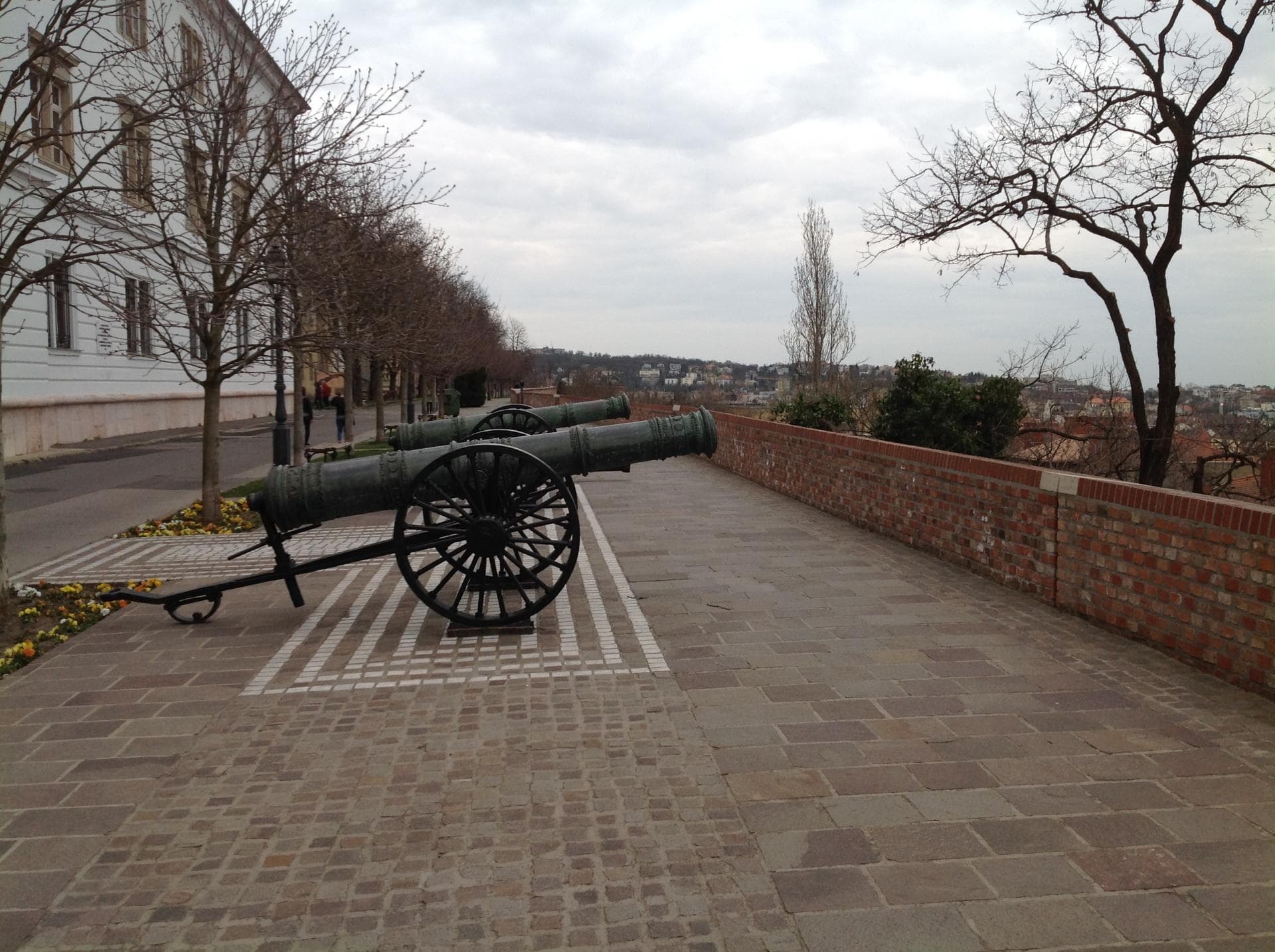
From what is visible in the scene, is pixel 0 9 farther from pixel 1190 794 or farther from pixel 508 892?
pixel 1190 794

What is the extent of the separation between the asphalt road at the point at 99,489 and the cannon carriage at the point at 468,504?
369 centimetres

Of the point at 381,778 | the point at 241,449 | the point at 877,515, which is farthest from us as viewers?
the point at 241,449

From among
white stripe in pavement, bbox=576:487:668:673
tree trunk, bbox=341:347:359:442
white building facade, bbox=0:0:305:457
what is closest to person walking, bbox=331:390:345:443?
tree trunk, bbox=341:347:359:442

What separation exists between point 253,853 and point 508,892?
1.02 meters

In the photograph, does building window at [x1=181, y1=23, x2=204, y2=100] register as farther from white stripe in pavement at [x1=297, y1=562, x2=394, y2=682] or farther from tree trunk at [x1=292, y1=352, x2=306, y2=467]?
white stripe in pavement at [x1=297, y1=562, x2=394, y2=682]

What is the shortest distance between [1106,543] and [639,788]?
400 centimetres

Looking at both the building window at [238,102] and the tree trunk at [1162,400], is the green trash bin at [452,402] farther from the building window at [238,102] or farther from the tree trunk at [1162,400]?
the tree trunk at [1162,400]

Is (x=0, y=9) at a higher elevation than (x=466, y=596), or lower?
higher

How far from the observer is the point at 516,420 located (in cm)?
1116

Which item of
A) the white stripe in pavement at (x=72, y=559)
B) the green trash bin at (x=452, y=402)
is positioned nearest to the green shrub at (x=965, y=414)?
the white stripe in pavement at (x=72, y=559)

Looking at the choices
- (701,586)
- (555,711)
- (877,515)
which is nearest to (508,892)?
(555,711)

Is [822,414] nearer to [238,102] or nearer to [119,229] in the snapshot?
[238,102]

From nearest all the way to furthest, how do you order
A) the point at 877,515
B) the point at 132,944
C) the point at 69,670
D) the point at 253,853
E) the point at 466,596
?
the point at 132,944
the point at 253,853
the point at 69,670
the point at 466,596
the point at 877,515

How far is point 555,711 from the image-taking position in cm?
508
